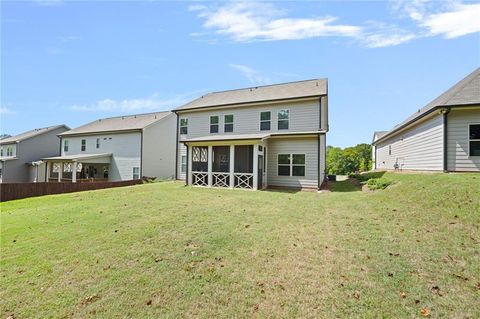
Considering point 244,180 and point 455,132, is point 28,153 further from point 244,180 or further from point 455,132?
point 455,132

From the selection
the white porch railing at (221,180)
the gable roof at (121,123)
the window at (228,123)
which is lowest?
the white porch railing at (221,180)

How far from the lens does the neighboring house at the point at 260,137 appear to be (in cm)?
1545

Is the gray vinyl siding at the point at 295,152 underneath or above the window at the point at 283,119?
underneath

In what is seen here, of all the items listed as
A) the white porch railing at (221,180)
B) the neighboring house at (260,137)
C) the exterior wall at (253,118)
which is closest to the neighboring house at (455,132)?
the neighboring house at (260,137)

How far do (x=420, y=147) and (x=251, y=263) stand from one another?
1551cm

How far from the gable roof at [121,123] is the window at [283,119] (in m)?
14.2

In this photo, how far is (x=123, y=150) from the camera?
83.7ft

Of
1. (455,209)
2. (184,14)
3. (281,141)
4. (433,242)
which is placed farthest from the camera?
(281,141)

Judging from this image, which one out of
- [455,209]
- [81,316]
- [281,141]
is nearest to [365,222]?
[455,209]

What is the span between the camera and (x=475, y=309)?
3428 mm

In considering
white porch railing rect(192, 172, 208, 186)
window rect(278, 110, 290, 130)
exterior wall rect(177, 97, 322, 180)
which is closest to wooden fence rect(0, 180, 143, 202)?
exterior wall rect(177, 97, 322, 180)

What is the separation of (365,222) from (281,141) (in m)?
9.65

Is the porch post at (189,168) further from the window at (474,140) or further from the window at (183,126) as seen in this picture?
the window at (474,140)

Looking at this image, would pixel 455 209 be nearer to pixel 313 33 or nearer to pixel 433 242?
pixel 433 242
